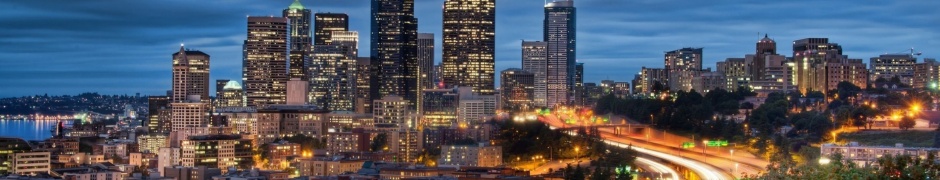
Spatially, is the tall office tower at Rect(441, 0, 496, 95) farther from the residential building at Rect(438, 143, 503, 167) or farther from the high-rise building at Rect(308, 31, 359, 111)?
the residential building at Rect(438, 143, 503, 167)

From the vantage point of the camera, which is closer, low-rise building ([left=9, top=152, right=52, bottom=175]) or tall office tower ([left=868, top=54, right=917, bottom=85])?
low-rise building ([left=9, top=152, right=52, bottom=175])

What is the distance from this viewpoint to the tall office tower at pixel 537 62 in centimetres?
12700

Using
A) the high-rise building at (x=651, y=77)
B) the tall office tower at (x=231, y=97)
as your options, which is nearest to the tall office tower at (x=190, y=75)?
the tall office tower at (x=231, y=97)

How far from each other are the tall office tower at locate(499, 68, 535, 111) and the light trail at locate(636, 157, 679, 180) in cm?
6061

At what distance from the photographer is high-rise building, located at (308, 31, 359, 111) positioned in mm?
107688

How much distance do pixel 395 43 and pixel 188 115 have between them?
2719cm

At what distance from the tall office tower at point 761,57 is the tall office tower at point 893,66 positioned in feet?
23.7

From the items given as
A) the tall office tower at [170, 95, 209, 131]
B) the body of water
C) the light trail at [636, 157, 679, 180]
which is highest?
the tall office tower at [170, 95, 209, 131]

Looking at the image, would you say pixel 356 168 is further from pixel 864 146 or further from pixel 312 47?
pixel 312 47

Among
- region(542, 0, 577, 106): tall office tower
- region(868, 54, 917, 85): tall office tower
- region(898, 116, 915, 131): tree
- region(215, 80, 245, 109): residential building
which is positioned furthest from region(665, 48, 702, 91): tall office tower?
region(898, 116, 915, 131): tree

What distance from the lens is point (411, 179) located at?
1636 inches

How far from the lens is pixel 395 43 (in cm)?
11125

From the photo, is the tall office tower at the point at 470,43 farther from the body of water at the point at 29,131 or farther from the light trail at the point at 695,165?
the light trail at the point at 695,165

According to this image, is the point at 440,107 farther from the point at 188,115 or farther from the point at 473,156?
the point at 473,156
